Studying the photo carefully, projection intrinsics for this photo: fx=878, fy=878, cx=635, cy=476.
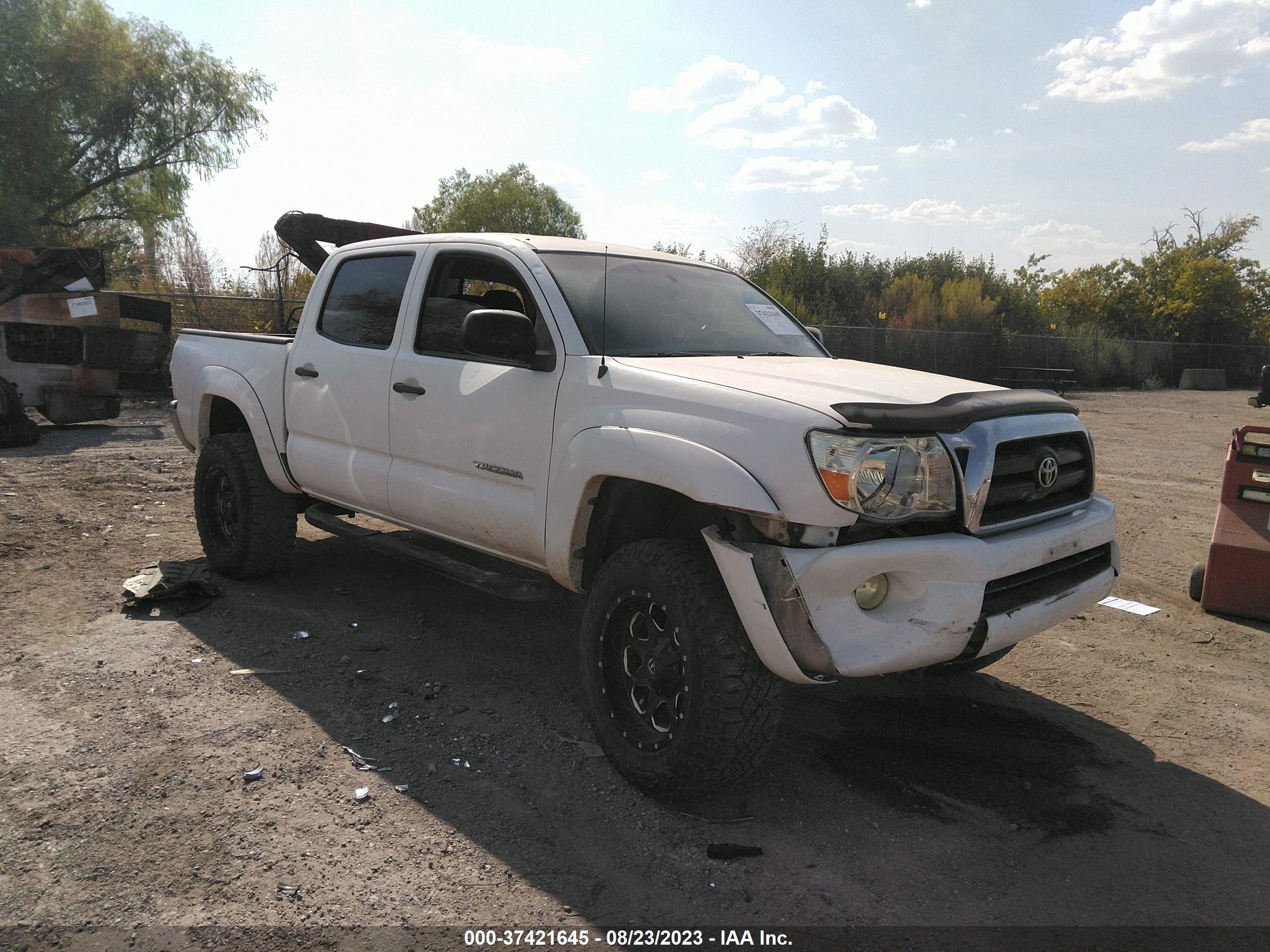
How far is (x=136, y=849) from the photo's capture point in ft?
9.16

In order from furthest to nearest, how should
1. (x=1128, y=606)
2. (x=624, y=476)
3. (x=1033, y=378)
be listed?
(x=1033, y=378)
(x=1128, y=606)
(x=624, y=476)

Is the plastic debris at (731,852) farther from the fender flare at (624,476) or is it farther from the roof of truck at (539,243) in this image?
the roof of truck at (539,243)

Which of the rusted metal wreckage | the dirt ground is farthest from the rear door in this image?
the rusted metal wreckage

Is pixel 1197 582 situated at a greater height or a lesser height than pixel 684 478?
lesser

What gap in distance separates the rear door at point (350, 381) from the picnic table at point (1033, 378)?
23611 millimetres

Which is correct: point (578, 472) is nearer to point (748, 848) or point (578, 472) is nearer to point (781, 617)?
point (781, 617)

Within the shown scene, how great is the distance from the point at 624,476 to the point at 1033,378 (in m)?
26.7

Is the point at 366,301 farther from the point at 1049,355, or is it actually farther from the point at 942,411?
the point at 1049,355

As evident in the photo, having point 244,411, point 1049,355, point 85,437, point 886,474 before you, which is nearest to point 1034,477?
point 886,474

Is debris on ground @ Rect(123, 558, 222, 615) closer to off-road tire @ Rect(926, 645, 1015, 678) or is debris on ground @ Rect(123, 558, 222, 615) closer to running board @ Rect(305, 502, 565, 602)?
running board @ Rect(305, 502, 565, 602)

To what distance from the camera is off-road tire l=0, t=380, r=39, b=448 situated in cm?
1057

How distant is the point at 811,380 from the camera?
3.31 meters

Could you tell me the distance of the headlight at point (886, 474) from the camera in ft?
8.94

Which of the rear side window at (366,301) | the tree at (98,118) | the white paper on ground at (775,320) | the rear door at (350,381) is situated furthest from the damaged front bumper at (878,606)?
the tree at (98,118)
